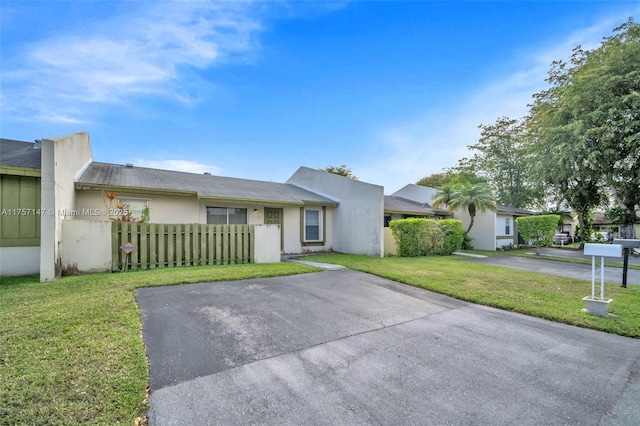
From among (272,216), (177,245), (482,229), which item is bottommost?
(482,229)

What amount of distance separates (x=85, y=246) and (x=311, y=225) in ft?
29.1

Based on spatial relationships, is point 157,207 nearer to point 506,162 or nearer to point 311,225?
point 311,225

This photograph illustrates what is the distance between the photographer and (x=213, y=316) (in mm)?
4281

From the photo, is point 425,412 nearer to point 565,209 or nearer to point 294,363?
point 294,363

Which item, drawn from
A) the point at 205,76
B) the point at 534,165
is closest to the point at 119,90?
the point at 205,76

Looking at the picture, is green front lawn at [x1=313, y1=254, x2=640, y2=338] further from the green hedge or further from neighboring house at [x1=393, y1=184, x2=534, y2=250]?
neighboring house at [x1=393, y1=184, x2=534, y2=250]

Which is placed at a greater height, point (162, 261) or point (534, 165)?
point (534, 165)

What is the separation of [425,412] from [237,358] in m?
1.94

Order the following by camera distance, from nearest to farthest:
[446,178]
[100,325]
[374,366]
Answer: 1. [374,366]
2. [100,325]
3. [446,178]

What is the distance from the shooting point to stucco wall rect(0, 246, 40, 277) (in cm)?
680

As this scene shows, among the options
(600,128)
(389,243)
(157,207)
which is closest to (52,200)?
(157,207)

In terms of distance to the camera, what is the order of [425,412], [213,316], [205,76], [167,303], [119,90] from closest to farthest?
[425,412] < [213,316] < [167,303] < [119,90] < [205,76]

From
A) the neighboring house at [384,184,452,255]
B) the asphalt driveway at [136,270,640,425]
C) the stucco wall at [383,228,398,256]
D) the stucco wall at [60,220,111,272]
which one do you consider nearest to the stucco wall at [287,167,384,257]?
the stucco wall at [383,228,398,256]

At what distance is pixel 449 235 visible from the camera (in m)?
15.0
